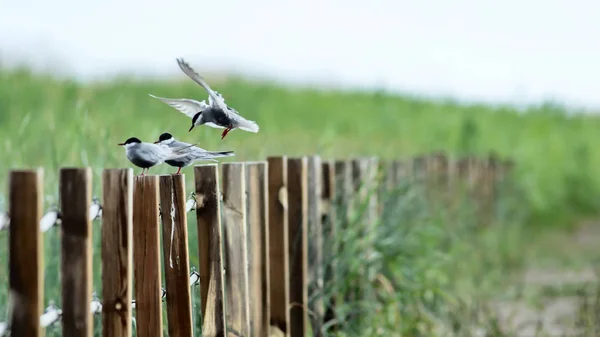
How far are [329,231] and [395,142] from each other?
7356mm

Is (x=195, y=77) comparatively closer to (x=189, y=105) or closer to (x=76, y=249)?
(x=189, y=105)

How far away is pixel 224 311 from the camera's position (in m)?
2.88

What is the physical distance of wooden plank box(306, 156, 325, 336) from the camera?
13.1 ft

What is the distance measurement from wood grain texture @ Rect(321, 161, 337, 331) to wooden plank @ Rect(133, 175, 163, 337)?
1828 millimetres

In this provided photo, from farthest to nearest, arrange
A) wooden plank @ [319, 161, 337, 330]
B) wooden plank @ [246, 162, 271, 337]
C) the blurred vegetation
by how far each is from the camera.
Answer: the blurred vegetation, wooden plank @ [319, 161, 337, 330], wooden plank @ [246, 162, 271, 337]

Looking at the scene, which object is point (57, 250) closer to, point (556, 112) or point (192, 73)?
point (192, 73)

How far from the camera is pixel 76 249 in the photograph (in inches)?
85.0

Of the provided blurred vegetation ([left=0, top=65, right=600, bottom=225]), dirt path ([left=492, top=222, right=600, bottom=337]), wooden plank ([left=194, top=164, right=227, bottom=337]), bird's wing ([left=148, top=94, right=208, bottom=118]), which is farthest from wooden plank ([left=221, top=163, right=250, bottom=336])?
blurred vegetation ([left=0, top=65, right=600, bottom=225])

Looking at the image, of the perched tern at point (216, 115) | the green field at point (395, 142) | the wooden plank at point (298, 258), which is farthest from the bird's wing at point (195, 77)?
the green field at point (395, 142)

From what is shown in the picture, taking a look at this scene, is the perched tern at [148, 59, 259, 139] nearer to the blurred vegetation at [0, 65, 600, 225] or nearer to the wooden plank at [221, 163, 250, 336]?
the wooden plank at [221, 163, 250, 336]

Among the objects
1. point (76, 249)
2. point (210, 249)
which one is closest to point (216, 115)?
point (76, 249)

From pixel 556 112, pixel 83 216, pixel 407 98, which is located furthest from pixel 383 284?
pixel 556 112

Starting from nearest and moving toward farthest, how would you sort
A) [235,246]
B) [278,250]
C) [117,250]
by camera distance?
1. [117,250]
2. [235,246]
3. [278,250]

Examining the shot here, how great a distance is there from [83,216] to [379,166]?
354cm
